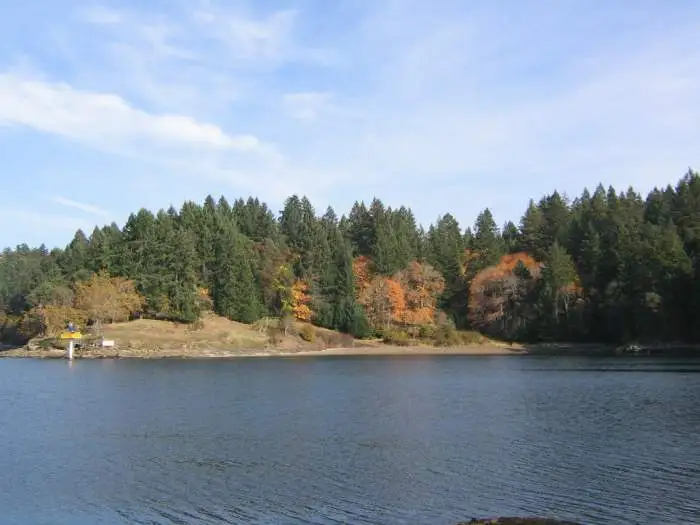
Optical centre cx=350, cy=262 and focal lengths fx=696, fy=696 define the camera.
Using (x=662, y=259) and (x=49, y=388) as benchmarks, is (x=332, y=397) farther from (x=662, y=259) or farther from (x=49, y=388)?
(x=662, y=259)

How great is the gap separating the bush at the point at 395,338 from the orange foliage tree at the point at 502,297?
14.7m

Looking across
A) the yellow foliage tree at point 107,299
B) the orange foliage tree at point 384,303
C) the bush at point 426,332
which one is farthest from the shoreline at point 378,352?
the yellow foliage tree at point 107,299

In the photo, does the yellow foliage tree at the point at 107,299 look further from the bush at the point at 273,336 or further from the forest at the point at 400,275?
the bush at the point at 273,336

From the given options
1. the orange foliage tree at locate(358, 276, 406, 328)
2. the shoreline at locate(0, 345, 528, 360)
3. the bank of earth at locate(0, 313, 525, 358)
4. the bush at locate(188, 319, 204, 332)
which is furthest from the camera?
the orange foliage tree at locate(358, 276, 406, 328)

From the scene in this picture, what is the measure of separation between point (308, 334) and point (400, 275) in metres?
22.7

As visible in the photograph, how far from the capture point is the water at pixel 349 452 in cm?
2238

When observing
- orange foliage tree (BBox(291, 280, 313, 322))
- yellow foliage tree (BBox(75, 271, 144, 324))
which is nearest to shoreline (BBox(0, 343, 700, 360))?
yellow foliage tree (BBox(75, 271, 144, 324))

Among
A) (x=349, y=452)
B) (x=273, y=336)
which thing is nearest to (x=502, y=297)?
(x=273, y=336)

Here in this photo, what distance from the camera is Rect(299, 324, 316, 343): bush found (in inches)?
4656

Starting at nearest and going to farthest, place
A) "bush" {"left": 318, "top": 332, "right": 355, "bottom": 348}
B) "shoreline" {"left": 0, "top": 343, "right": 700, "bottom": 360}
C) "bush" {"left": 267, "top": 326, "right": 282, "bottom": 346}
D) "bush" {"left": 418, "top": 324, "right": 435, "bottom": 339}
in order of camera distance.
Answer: "shoreline" {"left": 0, "top": 343, "right": 700, "bottom": 360} → "bush" {"left": 267, "top": 326, "right": 282, "bottom": 346} → "bush" {"left": 318, "top": 332, "right": 355, "bottom": 348} → "bush" {"left": 418, "top": 324, "right": 435, "bottom": 339}

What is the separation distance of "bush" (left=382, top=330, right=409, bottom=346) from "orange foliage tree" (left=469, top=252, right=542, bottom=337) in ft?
48.3

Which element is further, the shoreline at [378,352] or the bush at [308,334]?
the bush at [308,334]

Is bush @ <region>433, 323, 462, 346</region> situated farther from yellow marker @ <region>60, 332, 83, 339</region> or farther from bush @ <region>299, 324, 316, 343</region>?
yellow marker @ <region>60, 332, 83, 339</region>

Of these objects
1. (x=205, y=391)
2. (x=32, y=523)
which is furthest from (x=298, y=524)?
(x=205, y=391)
